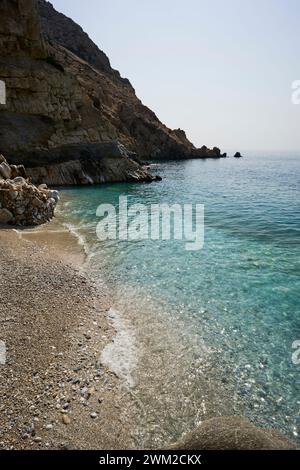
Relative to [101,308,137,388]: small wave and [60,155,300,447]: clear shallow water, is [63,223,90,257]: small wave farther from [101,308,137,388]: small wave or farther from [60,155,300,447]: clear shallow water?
[101,308,137,388]: small wave

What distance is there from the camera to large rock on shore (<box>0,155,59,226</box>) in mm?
22375

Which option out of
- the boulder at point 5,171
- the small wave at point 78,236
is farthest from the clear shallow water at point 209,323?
the boulder at point 5,171

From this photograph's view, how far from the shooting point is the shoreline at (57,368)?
649 cm

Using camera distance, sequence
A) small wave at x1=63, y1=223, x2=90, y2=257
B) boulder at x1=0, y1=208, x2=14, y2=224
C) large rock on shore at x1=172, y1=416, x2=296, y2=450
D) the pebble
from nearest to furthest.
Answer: large rock on shore at x1=172, y1=416, x2=296, y2=450 → the pebble → small wave at x1=63, y1=223, x2=90, y2=257 → boulder at x1=0, y1=208, x2=14, y2=224

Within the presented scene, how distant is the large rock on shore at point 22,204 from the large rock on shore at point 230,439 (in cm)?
2070

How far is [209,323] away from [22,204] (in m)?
17.9

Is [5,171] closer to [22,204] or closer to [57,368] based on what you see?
[22,204]

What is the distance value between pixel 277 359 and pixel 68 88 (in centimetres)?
5770

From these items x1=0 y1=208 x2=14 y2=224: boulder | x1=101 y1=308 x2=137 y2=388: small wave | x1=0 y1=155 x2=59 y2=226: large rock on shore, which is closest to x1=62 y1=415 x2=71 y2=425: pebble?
x1=101 y1=308 x2=137 y2=388: small wave

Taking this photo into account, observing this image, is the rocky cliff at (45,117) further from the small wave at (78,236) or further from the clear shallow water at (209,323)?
the clear shallow water at (209,323)

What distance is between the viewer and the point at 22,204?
75.4ft

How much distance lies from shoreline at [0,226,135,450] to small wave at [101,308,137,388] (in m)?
0.19

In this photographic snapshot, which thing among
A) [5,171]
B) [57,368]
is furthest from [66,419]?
[5,171]
